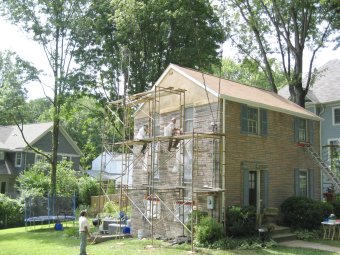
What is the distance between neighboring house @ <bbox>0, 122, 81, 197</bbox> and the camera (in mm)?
38250

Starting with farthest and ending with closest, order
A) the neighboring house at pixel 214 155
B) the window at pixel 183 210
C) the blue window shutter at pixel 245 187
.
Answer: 1. the blue window shutter at pixel 245 187
2. the window at pixel 183 210
3. the neighboring house at pixel 214 155

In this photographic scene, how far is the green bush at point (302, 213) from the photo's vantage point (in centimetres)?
1797

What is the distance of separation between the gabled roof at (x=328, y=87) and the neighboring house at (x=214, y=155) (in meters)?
12.8

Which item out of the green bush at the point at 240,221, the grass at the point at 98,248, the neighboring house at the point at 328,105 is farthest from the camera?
the neighboring house at the point at 328,105

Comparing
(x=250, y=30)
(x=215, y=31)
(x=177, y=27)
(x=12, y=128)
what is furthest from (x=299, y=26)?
(x=12, y=128)

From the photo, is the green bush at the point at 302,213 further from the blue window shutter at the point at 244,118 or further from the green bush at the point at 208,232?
the green bush at the point at 208,232

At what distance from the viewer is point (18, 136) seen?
4091cm

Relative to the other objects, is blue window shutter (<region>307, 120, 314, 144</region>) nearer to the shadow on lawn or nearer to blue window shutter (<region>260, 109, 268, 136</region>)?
blue window shutter (<region>260, 109, 268, 136</region>)

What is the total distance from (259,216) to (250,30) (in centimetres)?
1630

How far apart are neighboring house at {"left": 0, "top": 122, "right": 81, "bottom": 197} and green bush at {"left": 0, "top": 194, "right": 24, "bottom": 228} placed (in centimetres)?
1035

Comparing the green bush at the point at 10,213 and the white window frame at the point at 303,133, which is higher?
the white window frame at the point at 303,133

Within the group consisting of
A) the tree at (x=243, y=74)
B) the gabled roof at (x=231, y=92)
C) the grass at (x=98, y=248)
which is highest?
the tree at (x=243, y=74)

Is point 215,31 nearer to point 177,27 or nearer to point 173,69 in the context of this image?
point 177,27

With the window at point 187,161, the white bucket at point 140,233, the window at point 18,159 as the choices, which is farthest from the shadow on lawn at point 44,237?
the window at point 18,159
